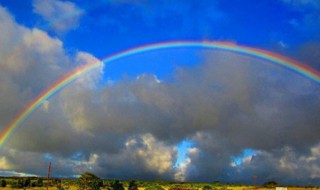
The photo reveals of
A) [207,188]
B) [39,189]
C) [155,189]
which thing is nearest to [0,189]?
[39,189]

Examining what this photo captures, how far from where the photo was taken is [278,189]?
452ft

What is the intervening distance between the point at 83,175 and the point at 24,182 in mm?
33269

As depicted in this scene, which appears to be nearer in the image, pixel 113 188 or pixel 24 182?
pixel 113 188

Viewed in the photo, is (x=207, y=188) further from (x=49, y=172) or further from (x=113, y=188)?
(x=49, y=172)

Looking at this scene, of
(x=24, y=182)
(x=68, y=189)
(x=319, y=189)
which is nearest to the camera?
(x=68, y=189)

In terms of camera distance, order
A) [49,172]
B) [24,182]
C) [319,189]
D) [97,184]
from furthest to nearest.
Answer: [319,189]
[24,182]
[97,184]
[49,172]

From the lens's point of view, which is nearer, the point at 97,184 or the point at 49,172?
the point at 49,172

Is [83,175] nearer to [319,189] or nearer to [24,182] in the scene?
[24,182]

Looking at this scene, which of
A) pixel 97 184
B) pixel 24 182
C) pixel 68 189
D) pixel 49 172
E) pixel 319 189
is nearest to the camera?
pixel 49 172

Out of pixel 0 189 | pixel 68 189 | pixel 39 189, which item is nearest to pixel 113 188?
pixel 68 189

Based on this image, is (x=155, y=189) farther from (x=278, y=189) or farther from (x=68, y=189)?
(x=278, y=189)

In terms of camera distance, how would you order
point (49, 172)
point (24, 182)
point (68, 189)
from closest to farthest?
point (49, 172) → point (68, 189) → point (24, 182)

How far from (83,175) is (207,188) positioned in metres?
58.6

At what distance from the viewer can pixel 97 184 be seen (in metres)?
123
